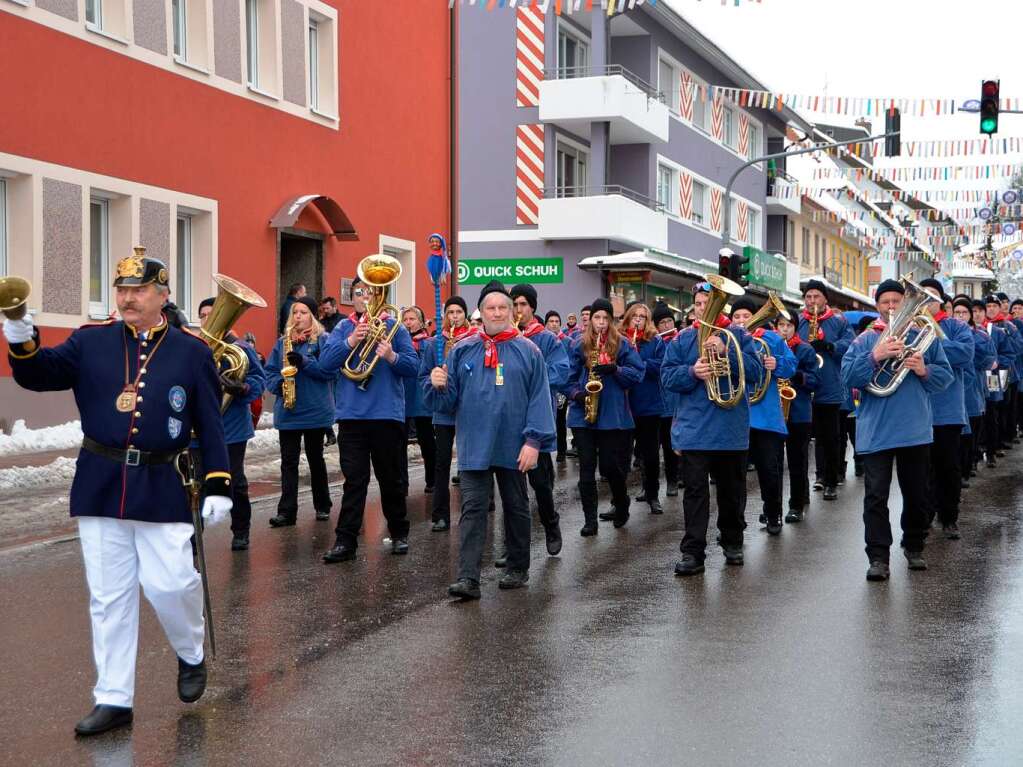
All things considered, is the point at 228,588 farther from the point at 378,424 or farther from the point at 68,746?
the point at 68,746

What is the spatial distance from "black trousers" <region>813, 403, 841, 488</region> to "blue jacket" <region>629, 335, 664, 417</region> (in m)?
1.86

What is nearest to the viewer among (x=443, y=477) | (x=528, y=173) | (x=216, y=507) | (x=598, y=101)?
(x=216, y=507)

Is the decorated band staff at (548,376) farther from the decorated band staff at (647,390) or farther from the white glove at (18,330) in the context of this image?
the white glove at (18,330)

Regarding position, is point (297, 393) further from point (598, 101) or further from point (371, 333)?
point (598, 101)

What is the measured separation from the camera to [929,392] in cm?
931

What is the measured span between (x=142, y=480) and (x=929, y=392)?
560 centimetres

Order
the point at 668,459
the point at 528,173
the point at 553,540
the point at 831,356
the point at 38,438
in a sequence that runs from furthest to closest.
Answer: the point at 528,173
the point at 38,438
the point at 668,459
the point at 831,356
the point at 553,540

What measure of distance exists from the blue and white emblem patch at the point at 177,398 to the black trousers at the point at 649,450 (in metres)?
7.38

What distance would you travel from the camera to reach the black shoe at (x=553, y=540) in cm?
1003

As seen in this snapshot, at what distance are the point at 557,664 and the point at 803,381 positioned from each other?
725cm

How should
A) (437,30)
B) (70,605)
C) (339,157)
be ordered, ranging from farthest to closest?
1. (437,30)
2. (339,157)
3. (70,605)

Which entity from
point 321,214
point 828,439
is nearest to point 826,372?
point 828,439

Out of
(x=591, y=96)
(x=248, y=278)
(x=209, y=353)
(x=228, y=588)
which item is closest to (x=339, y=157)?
(x=248, y=278)

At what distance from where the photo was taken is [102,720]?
559 centimetres
